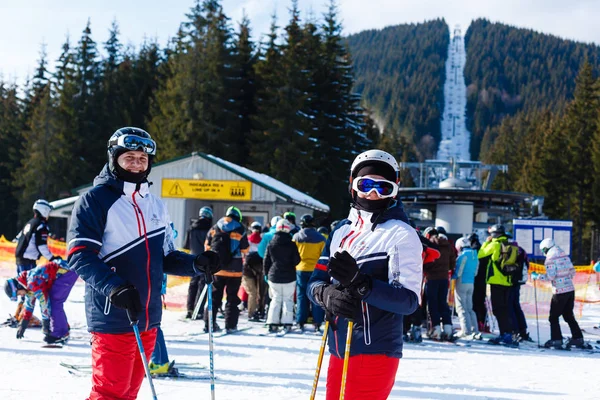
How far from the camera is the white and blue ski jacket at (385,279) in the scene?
2.83 m

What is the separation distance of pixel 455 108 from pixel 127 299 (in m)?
148

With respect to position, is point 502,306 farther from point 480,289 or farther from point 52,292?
point 52,292

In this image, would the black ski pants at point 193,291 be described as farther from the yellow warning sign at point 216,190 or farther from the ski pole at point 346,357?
the yellow warning sign at point 216,190

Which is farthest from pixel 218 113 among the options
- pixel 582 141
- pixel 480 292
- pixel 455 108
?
pixel 455 108

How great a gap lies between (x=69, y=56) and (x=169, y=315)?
40.7m

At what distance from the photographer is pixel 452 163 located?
113 ft

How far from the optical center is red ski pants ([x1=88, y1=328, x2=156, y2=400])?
10.2 ft

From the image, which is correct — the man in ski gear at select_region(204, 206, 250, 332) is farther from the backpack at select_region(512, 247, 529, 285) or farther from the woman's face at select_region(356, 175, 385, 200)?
the woman's face at select_region(356, 175, 385, 200)

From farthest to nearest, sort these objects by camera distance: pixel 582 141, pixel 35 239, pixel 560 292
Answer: pixel 582 141 < pixel 560 292 < pixel 35 239

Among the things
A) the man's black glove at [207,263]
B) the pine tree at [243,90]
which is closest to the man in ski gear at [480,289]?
the man's black glove at [207,263]

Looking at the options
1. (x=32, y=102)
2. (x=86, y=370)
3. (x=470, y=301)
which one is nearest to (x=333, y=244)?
(x=86, y=370)

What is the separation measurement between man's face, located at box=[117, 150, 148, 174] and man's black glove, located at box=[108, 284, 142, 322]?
71 cm

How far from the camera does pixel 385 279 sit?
9.68ft

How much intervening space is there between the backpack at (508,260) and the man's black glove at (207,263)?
7.11m
